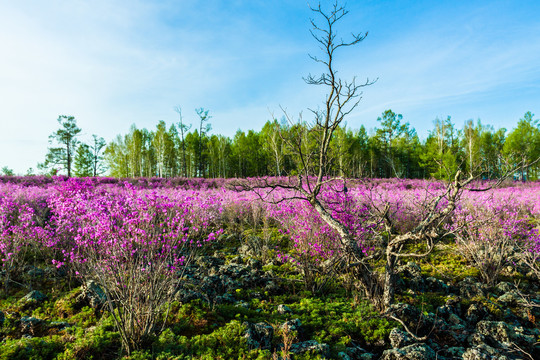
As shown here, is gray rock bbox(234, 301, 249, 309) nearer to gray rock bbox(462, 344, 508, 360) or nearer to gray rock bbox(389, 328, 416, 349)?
gray rock bbox(389, 328, 416, 349)

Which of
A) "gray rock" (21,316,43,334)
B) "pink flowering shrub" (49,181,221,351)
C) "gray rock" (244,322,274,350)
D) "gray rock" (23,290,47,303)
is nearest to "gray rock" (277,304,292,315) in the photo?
"gray rock" (244,322,274,350)

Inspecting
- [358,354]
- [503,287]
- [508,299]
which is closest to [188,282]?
[358,354]

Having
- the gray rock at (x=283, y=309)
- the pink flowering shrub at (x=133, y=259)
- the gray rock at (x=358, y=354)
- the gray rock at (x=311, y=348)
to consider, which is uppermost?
the pink flowering shrub at (x=133, y=259)

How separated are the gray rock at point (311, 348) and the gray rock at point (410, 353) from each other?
22.7 inches

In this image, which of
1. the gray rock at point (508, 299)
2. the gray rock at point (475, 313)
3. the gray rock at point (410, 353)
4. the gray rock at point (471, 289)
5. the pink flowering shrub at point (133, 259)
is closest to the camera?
the gray rock at point (410, 353)

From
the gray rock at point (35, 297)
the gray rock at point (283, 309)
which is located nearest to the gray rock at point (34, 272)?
the gray rock at point (35, 297)

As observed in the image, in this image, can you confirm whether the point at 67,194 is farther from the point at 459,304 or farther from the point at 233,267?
the point at 459,304

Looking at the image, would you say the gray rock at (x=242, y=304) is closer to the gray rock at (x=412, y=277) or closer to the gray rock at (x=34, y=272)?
the gray rock at (x=412, y=277)

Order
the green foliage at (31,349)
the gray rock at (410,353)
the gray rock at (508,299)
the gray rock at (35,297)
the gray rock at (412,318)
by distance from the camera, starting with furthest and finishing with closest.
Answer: the gray rock at (508,299), the gray rock at (35,297), the gray rock at (412,318), the gray rock at (410,353), the green foliage at (31,349)

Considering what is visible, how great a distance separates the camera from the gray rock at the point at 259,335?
9.64 feet

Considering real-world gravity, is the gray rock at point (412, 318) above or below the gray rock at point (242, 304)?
below

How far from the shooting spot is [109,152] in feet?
155

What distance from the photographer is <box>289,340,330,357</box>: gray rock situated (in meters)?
2.87

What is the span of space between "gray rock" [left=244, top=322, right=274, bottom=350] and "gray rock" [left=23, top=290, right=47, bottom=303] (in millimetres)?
3123
